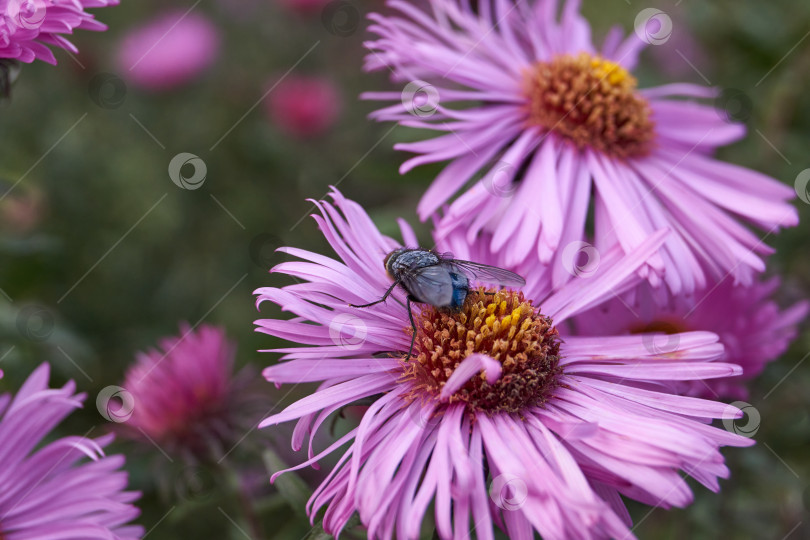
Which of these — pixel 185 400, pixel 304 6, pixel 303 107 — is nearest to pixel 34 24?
pixel 185 400

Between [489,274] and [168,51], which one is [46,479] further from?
[168,51]

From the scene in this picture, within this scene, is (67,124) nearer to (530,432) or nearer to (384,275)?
(384,275)

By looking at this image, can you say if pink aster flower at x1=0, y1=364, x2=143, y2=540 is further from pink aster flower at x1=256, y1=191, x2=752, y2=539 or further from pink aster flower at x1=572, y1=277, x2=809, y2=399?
pink aster flower at x1=572, y1=277, x2=809, y2=399

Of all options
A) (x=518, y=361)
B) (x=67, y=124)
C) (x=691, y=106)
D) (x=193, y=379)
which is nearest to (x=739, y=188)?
(x=691, y=106)

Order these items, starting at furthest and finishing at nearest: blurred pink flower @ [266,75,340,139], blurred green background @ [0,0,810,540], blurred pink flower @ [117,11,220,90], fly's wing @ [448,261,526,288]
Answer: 1. blurred pink flower @ [117,11,220,90]
2. blurred pink flower @ [266,75,340,139]
3. blurred green background @ [0,0,810,540]
4. fly's wing @ [448,261,526,288]

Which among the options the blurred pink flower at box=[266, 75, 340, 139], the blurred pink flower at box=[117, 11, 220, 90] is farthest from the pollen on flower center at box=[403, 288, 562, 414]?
the blurred pink flower at box=[117, 11, 220, 90]

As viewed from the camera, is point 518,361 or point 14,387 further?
point 14,387
